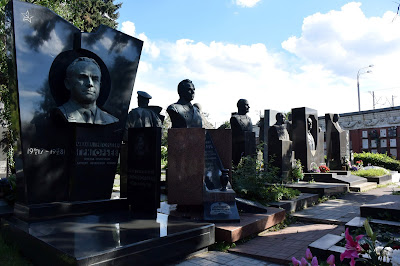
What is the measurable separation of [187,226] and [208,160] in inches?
96.3

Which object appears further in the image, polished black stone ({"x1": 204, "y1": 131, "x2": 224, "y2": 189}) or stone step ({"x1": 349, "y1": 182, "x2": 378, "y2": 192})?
stone step ({"x1": 349, "y1": 182, "x2": 378, "y2": 192})

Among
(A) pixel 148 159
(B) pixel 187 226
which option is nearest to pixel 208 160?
(A) pixel 148 159

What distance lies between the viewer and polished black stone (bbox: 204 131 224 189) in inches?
255

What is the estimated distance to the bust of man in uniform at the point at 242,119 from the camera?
37.6ft

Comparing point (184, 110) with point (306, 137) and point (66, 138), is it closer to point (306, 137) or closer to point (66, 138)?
point (66, 138)

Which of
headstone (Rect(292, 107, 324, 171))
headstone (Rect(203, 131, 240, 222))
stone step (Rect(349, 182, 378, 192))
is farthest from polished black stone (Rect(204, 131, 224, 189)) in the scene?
headstone (Rect(292, 107, 324, 171))

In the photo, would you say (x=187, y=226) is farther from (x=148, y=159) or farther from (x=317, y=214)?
(x=317, y=214)

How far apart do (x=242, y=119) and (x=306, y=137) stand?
406 centimetres

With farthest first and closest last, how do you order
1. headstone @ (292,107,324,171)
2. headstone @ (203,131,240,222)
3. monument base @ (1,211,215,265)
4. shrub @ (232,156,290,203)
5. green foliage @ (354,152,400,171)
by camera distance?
green foliage @ (354,152,400,171)
headstone @ (292,107,324,171)
shrub @ (232,156,290,203)
headstone @ (203,131,240,222)
monument base @ (1,211,215,265)

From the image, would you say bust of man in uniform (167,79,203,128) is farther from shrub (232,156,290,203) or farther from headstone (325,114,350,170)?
headstone (325,114,350,170)

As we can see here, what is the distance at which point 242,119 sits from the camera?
11586 millimetres

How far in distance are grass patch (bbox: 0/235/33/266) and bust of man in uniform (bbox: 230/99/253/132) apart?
8519mm

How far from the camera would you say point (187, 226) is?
4.50m

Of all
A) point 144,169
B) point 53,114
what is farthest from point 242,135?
point 53,114
